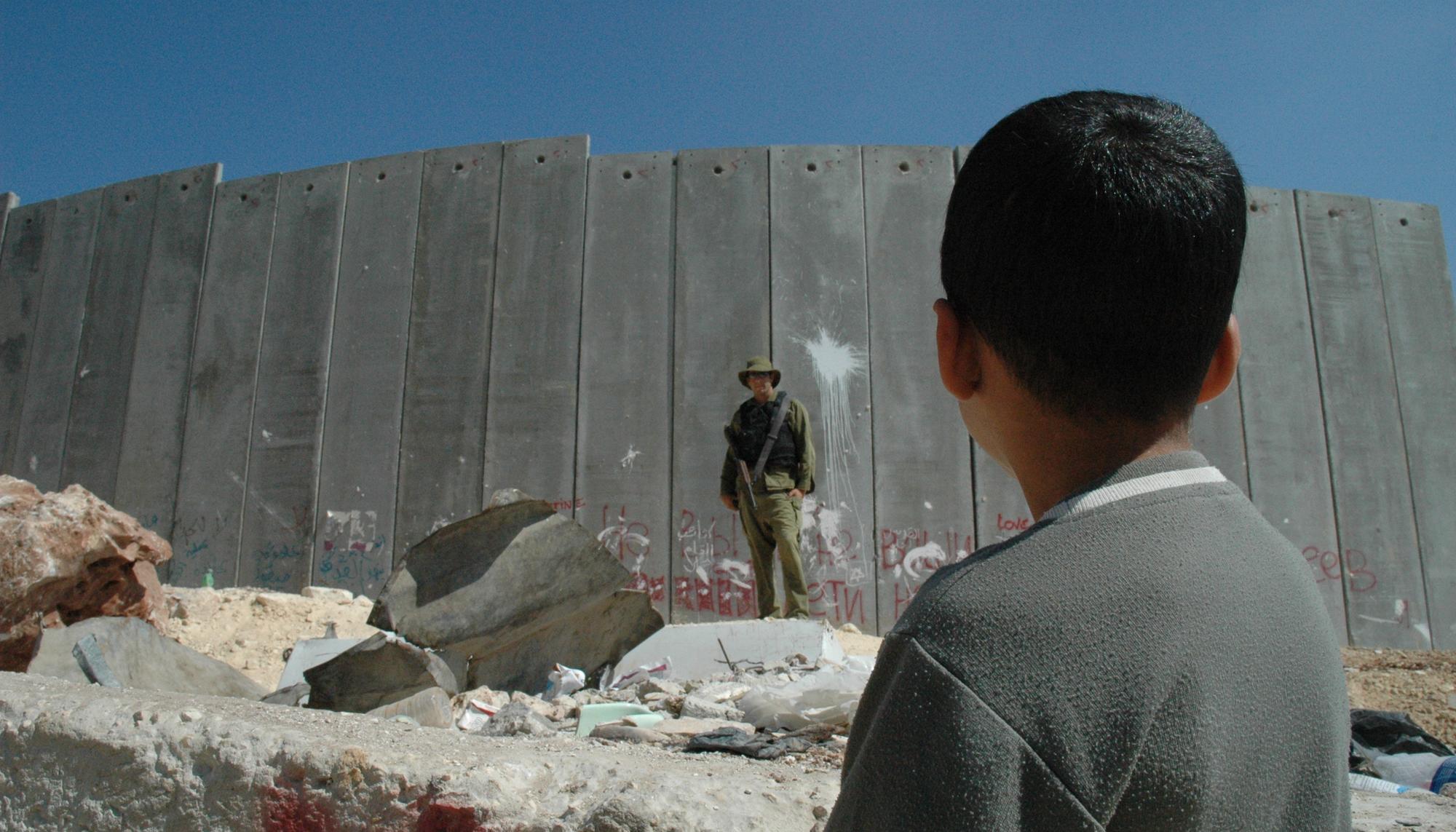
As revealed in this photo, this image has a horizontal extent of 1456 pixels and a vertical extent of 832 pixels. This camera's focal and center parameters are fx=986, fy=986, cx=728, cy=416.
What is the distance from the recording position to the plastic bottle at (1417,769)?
261cm

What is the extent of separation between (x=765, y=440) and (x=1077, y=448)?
215 inches

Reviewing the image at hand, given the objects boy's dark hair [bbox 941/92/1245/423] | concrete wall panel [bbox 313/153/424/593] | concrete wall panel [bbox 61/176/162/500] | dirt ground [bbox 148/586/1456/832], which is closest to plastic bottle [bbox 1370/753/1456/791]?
dirt ground [bbox 148/586/1456/832]

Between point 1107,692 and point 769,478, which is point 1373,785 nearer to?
point 1107,692

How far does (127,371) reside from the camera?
8328 millimetres

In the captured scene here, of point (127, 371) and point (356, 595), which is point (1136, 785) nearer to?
point (356, 595)

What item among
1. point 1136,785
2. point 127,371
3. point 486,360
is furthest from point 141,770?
point 127,371

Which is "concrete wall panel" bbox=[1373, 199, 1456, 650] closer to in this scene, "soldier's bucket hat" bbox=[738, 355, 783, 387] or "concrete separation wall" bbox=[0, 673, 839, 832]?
"soldier's bucket hat" bbox=[738, 355, 783, 387]

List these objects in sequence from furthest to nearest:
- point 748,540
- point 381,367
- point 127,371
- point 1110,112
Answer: point 127,371 < point 381,367 < point 748,540 < point 1110,112

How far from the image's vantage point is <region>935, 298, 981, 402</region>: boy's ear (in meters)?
0.77

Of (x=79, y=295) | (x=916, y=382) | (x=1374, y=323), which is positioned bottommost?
(x=916, y=382)

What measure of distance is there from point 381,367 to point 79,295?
329cm

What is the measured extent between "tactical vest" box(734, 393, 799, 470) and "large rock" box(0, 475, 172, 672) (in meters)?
3.22

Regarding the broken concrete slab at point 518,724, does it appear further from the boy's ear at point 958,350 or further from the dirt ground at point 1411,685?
the dirt ground at point 1411,685

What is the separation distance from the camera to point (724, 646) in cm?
431
